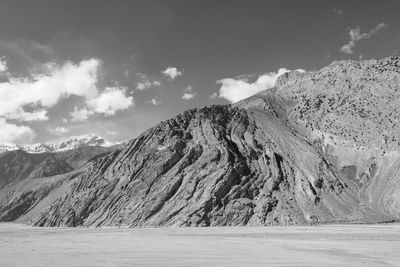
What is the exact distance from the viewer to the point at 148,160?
112m

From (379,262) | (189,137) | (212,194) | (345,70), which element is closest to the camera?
(379,262)

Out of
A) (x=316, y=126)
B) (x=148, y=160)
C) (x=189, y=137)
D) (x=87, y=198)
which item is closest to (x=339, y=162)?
(x=316, y=126)

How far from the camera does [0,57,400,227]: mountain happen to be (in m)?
91.9

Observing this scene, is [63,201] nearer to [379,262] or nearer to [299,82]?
[299,82]

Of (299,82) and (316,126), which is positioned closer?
(316,126)

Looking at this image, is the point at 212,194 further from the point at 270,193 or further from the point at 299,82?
the point at 299,82

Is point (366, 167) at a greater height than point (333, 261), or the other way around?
point (366, 167)

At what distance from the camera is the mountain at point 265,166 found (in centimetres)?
9194

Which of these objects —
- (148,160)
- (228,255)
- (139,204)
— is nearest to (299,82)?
(148,160)

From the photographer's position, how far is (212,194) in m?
92.4

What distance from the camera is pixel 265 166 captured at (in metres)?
105

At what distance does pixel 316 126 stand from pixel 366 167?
2245 centimetres

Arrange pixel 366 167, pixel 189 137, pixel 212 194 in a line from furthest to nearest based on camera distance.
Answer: pixel 189 137
pixel 366 167
pixel 212 194

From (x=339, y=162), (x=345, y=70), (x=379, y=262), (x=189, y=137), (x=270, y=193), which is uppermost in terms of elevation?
(x=345, y=70)
